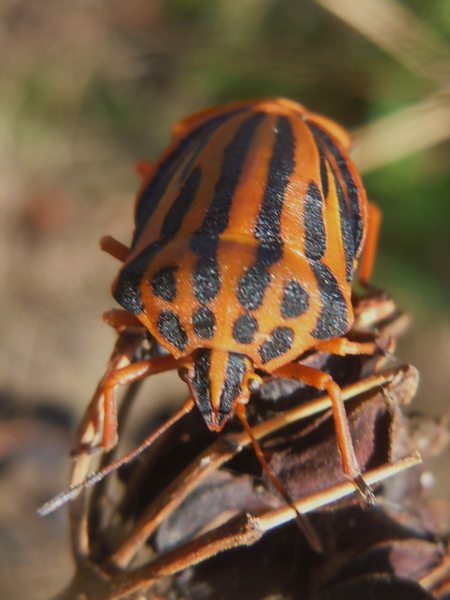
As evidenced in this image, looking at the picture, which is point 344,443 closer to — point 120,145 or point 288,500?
point 288,500

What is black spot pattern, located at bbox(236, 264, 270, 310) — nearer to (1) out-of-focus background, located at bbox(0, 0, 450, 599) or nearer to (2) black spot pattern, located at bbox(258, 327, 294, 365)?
(2) black spot pattern, located at bbox(258, 327, 294, 365)

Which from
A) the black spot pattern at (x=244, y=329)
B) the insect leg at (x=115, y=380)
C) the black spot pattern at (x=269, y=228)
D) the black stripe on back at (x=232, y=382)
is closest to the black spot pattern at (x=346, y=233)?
the black spot pattern at (x=269, y=228)

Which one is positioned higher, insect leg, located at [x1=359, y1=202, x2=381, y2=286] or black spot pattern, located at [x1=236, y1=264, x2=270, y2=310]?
insect leg, located at [x1=359, y1=202, x2=381, y2=286]

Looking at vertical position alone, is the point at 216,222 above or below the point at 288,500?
above

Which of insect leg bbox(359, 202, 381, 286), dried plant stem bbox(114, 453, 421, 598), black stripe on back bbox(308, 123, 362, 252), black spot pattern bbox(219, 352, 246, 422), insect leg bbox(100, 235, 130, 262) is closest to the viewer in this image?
dried plant stem bbox(114, 453, 421, 598)

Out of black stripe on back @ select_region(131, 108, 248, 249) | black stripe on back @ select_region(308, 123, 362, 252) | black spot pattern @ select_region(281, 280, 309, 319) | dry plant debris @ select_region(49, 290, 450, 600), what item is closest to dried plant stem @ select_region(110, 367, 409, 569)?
dry plant debris @ select_region(49, 290, 450, 600)

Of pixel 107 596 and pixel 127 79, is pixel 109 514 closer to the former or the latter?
pixel 107 596

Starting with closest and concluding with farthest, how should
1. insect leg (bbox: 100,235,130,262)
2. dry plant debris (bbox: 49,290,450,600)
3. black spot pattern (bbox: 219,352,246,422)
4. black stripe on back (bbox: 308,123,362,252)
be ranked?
dry plant debris (bbox: 49,290,450,600)
black spot pattern (bbox: 219,352,246,422)
black stripe on back (bbox: 308,123,362,252)
insect leg (bbox: 100,235,130,262)

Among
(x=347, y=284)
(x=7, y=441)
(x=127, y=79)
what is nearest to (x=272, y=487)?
(x=347, y=284)

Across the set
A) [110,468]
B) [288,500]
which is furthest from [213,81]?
[288,500]
